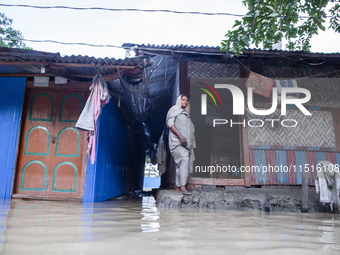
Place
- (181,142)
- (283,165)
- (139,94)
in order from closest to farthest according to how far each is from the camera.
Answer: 1. (181,142)
2. (283,165)
3. (139,94)

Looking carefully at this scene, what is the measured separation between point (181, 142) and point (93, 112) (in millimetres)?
1852

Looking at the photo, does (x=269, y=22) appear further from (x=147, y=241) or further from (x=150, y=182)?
(x=150, y=182)

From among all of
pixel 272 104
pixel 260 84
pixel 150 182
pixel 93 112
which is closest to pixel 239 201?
pixel 272 104

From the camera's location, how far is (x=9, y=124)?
5.63 m

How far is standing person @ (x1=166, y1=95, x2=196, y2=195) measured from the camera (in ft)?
15.9

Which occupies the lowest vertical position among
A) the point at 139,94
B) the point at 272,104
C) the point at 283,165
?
the point at 283,165

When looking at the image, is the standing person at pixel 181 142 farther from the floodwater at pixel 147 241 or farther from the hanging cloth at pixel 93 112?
the floodwater at pixel 147 241

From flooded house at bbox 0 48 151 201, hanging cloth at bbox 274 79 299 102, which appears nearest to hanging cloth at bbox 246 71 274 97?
hanging cloth at bbox 274 79 299 102

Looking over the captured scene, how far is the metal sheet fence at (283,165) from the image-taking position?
564cm

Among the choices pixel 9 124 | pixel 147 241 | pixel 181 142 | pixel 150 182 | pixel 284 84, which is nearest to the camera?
pixel 147 241

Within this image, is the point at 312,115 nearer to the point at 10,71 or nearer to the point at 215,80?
A: the point at 215,80

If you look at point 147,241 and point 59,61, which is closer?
point 147,241

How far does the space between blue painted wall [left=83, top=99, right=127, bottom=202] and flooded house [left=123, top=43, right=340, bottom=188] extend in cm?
203

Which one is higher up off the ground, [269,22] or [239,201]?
[269,22]
